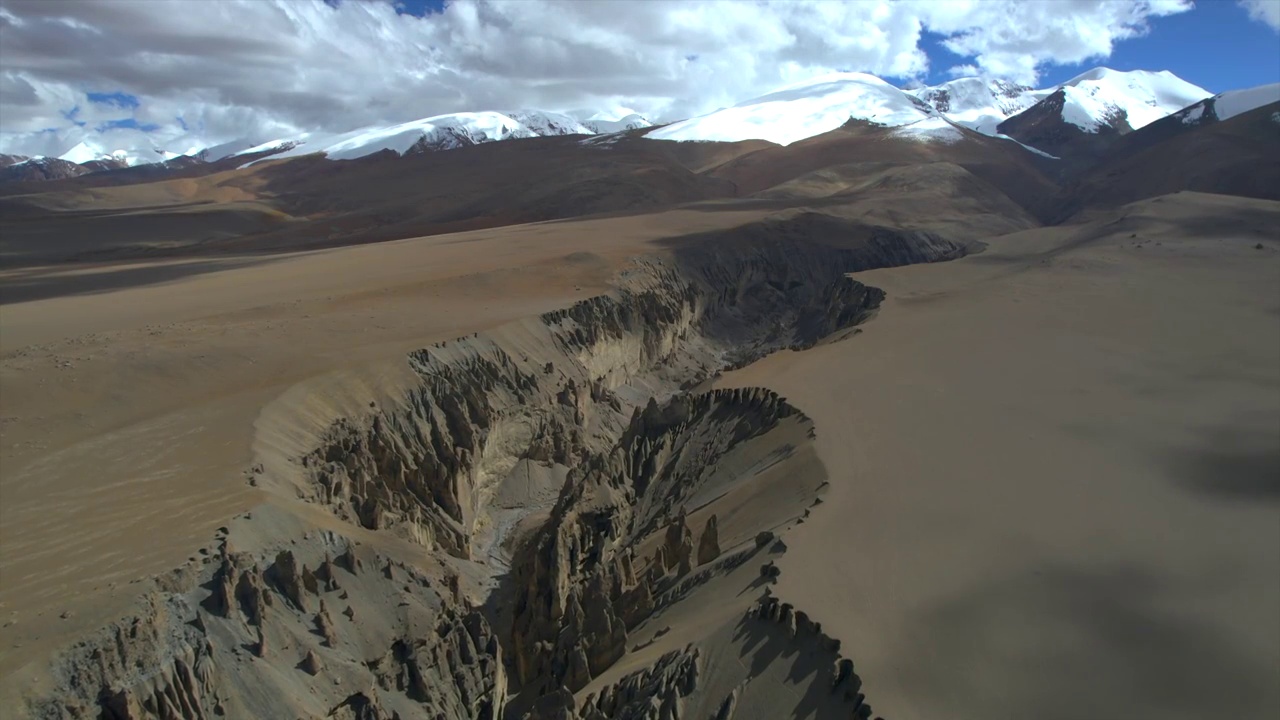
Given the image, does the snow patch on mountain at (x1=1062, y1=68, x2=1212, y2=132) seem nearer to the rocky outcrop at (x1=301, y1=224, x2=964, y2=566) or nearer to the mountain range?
the mountain range

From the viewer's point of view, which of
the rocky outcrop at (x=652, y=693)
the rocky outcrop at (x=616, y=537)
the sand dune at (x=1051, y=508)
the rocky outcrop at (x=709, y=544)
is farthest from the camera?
the rocky outcrop at (x=709, y=544)

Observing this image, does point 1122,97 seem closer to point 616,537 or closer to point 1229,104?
point 1229,104

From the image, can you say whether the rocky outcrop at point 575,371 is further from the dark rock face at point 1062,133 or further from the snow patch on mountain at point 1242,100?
the dark rock face at point 1062,133

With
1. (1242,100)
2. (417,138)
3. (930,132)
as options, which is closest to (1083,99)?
(1242,100)

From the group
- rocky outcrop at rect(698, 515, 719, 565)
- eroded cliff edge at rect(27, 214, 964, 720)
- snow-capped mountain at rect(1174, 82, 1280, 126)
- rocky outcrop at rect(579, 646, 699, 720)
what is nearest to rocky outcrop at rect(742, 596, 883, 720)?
eroded cliff edge at rect(27, 214, 964, 720)

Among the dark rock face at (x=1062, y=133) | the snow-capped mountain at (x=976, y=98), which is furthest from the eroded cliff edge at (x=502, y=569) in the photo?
the snow-capped mountain at (x=976, y=98)
